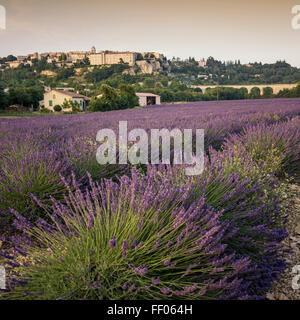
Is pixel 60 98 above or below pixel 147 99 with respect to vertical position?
below

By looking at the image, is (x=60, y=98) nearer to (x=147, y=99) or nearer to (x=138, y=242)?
(x=147, y=99)

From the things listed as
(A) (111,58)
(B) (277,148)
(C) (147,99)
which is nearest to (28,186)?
(B) (277,148)

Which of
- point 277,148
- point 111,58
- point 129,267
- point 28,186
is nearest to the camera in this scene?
point 129,267

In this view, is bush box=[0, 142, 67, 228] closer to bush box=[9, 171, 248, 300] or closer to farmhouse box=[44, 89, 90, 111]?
bush box=[9, 171, 248, 300]

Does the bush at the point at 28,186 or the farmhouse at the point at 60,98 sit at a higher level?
the farmhouse at the point at 60,98

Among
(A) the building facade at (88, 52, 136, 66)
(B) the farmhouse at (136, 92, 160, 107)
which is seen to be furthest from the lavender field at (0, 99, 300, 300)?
(A) the building facade at (88, 52, 136, 66)

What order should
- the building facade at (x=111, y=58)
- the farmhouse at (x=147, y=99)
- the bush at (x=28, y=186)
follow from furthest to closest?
the building facade at (x=111, y=58) → the farmhouse at (x=147, y=99) → the bush at (x=28, y=186)

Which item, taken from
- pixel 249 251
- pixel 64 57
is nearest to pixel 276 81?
pixel 249 251

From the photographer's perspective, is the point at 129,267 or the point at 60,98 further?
the point at 60,98

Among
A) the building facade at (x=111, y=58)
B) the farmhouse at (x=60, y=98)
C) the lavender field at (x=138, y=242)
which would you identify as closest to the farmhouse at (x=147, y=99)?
the farmhouse at (x=60, y=98)

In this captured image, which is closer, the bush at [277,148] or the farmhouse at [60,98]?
the bush at [277,148]

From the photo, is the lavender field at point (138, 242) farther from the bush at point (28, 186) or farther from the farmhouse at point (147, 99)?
the farmhouse at point (147, 99)

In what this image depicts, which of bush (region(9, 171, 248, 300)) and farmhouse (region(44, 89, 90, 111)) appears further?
farmhouse (region(44, 89, 90, 111))
